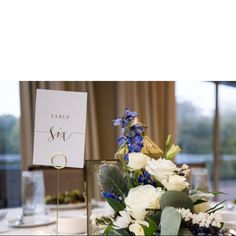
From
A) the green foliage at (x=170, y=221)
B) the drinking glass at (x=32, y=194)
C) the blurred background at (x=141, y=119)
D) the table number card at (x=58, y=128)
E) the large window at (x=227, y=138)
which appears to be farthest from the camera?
the large window at (x=227, y=138)

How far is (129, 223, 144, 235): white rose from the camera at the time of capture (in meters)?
0.71

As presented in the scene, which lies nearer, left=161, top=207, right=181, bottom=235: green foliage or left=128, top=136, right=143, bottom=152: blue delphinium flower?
left=161, top=207, right=181, bottom=235: green foliage

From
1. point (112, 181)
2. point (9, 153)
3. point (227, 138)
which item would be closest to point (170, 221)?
point (112, 181)

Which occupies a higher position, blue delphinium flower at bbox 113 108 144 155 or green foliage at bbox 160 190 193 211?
blue delphinium flower at bbox 113 108 144 155

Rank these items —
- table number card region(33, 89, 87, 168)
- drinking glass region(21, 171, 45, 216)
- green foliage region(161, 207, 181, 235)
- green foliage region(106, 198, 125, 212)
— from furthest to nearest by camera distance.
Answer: drinking glass region(21, 171, 45, 216) → table number card region(33, 89, 87, 168) → green foliage region(106, 198, 125, 212) → green foliage region(161, 207, 181, 235)

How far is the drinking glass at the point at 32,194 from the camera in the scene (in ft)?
5.63

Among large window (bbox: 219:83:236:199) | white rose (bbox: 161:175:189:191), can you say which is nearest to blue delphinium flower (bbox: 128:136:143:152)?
white rose (bbox: 161:175:189:191)

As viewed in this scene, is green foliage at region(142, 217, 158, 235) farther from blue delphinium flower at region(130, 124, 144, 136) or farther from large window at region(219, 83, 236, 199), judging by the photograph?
large window at region(219, 83, 236, 199)

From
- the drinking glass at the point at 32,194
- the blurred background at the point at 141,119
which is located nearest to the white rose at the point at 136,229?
the drinking glass at the point at 32,194

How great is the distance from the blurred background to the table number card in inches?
66.8

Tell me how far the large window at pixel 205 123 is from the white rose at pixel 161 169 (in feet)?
12.9

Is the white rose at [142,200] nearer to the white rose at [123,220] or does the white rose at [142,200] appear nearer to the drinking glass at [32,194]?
the white rose at [123,220]
